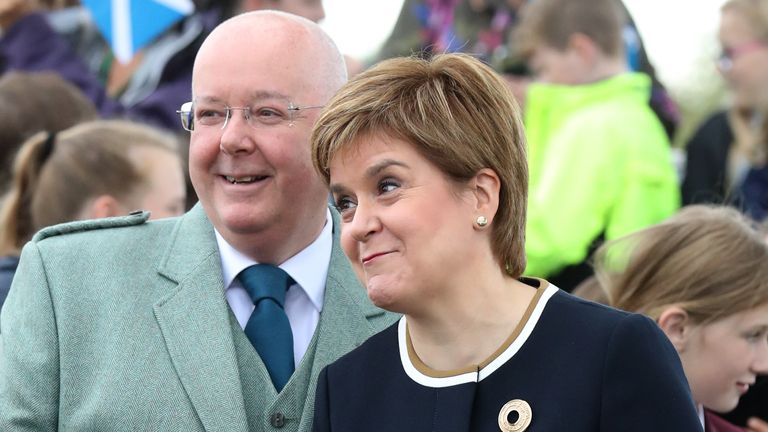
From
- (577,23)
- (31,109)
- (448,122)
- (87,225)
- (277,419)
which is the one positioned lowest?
(31,109)

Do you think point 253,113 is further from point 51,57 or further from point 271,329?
point 51,57

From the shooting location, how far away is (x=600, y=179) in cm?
567

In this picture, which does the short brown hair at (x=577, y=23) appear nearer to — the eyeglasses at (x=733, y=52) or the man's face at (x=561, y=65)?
the man's face at (x=561, y=65)

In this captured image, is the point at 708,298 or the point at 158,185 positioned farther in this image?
the point at 158,185

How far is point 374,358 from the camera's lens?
3102 mm

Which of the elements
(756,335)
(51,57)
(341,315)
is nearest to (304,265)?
(341,315)

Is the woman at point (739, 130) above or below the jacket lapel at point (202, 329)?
below

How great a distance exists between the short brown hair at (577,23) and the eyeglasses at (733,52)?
504mm

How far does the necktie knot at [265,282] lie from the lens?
11.4ft

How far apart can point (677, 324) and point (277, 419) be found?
1.31 m

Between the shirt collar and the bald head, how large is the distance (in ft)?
1.36

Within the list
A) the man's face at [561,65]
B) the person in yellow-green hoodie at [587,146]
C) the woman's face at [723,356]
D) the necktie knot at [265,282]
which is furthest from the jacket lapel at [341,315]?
the man's face at [561,65]

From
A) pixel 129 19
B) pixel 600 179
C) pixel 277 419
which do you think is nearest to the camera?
pixel 277 419

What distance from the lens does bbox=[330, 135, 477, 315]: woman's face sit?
2.81m
